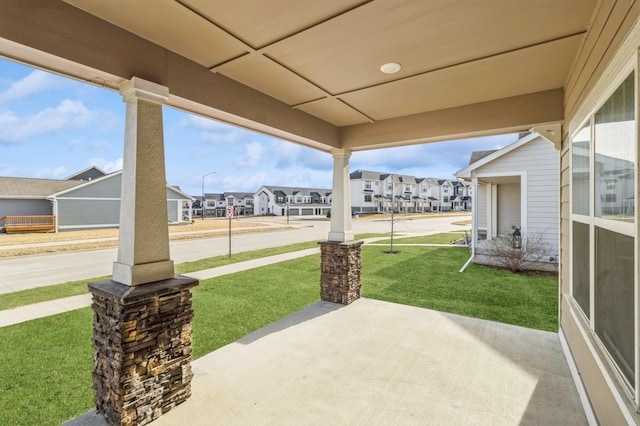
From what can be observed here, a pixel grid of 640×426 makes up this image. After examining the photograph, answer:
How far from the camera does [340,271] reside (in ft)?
18.1

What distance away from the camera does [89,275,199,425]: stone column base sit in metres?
2.37

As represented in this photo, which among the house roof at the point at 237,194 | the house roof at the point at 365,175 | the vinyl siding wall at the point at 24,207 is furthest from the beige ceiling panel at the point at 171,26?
the house roof at the point at 237,194

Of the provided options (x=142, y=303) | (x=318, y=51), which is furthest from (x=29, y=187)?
(x=318, y=51)

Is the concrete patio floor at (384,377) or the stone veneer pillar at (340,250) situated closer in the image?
the concrete patio floor at (384,377)

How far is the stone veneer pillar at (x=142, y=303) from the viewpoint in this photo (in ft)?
7.84

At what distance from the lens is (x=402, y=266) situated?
9344 mm

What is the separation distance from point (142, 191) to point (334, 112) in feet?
9.86

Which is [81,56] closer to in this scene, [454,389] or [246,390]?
[246,390]

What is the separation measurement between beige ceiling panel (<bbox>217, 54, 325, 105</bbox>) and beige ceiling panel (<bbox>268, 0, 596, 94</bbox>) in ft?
0.67

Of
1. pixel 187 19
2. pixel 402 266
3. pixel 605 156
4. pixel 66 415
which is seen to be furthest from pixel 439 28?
pixel 402 266

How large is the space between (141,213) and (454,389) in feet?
10.8

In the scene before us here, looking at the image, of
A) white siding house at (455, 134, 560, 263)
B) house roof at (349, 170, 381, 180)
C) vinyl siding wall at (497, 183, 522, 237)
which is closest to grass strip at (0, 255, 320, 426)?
white siding house at (455, 134, 560, 263)

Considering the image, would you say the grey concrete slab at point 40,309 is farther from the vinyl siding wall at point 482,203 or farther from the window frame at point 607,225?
the vinyl siding wall at point 482,203

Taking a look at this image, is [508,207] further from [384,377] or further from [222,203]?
[222,203]
